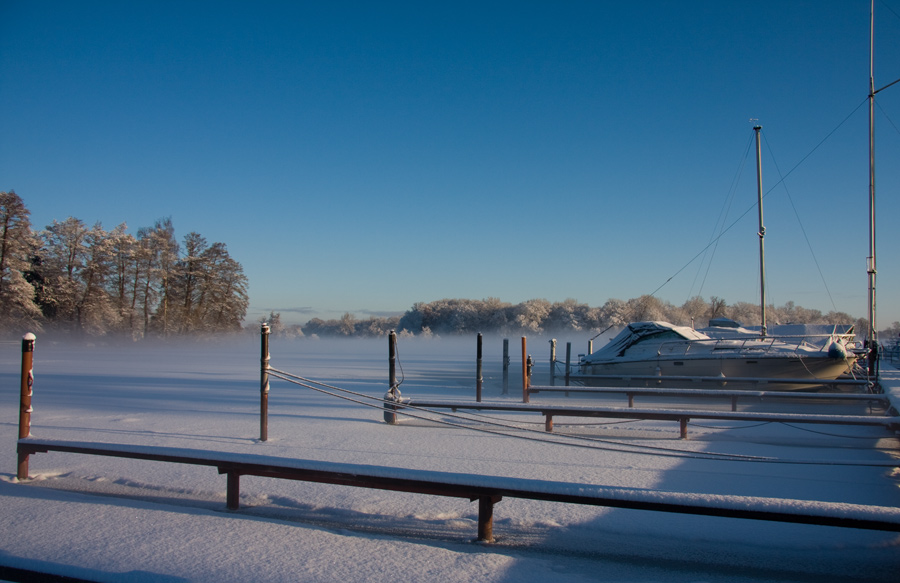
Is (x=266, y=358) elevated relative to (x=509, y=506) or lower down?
elevated

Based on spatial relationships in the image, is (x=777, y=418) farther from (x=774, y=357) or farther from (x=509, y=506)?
(x=774, y=357)

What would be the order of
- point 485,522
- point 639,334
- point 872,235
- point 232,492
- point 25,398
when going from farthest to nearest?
1. point 639,334
2. point 872,235
3. point 25,398
4. point 232,492
5. point 485,522

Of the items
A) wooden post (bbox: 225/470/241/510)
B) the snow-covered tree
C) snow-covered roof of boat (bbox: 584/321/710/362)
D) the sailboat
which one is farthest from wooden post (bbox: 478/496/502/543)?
the snow-covered tree

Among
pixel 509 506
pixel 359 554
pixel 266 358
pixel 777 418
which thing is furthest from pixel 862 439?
pixel 266 358

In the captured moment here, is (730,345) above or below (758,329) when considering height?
below

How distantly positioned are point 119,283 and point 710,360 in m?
41.4

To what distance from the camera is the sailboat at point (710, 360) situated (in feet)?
47.9

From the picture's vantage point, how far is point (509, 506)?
174 inches

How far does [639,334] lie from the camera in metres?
17.9

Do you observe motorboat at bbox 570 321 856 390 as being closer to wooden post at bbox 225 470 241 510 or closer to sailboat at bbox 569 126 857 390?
sailboat at bbox 569 126 857 390

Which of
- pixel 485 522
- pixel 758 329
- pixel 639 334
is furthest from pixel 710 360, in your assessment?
pixel 485 522

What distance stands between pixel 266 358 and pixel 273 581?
15.3ft

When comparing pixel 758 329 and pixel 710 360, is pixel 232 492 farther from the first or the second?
pixel 758 329

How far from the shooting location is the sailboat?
574 inches
